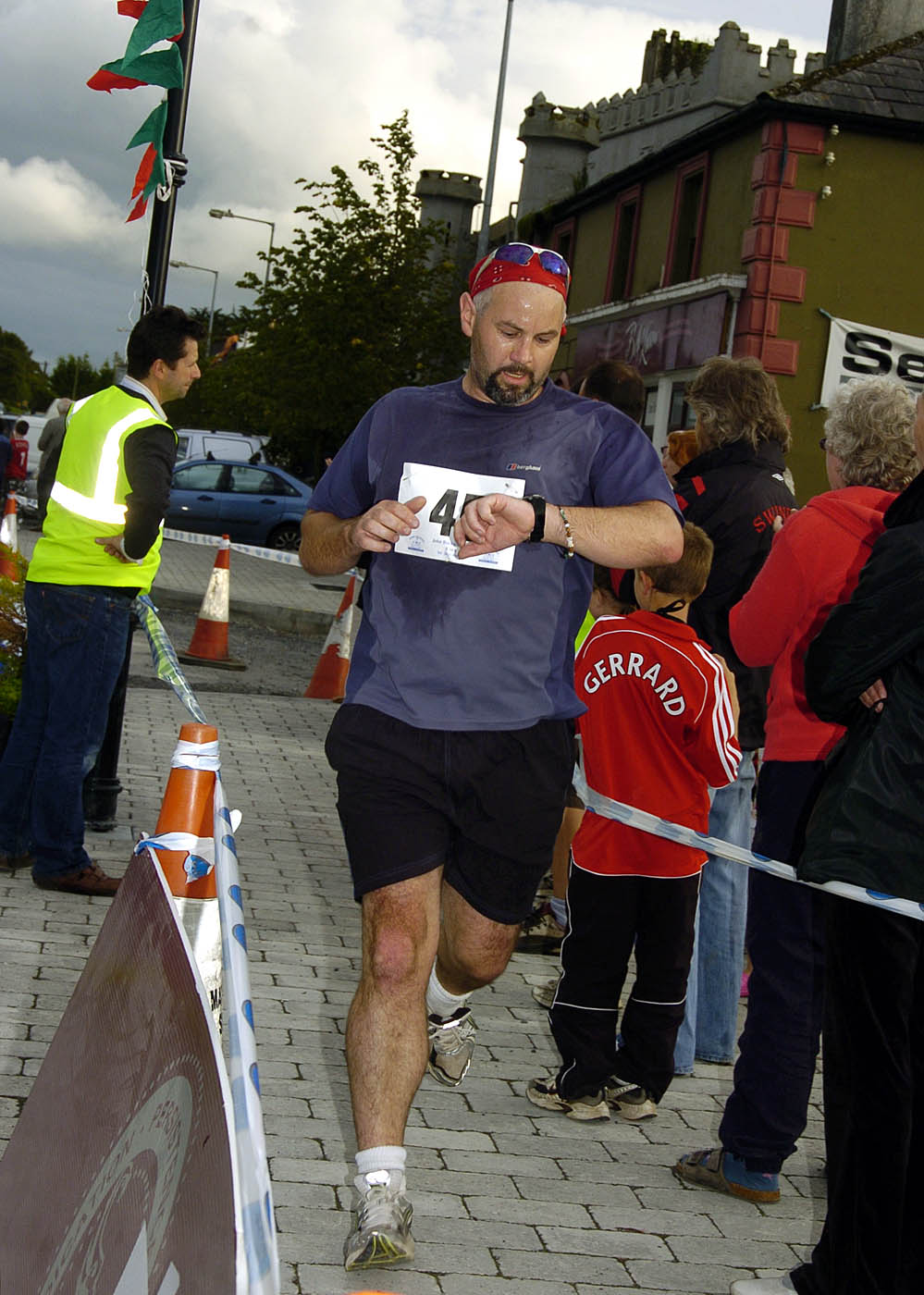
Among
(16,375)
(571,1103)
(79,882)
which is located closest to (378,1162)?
(571,1103)

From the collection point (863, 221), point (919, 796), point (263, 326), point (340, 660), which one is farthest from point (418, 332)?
point (919, 796)

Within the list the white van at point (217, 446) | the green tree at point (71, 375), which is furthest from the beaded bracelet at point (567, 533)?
the green tree at point (71, 375)

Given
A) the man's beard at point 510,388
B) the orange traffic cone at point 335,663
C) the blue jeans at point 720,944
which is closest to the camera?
the man's beard at point 510,388

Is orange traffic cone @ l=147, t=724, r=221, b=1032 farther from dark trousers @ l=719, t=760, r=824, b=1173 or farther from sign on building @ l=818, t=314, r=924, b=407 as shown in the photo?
sign on building @ l=818, t=314, r=924, b=407

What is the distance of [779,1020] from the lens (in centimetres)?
393

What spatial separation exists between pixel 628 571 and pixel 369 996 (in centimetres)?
190

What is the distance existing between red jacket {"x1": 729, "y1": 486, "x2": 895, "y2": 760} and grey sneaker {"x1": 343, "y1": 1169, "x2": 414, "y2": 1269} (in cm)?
153

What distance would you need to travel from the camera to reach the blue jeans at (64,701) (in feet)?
19.6

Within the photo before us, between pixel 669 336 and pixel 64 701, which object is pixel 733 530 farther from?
pixel 669 336

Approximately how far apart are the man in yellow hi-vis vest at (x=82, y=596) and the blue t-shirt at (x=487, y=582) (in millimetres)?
2242

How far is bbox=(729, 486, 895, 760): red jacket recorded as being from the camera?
396 centimetres

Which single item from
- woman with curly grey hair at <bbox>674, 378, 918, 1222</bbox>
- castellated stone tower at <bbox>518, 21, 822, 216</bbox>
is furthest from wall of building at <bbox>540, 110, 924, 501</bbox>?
woman with curly grey hair at <bbox>674, 378, 918, 1222</bbox>

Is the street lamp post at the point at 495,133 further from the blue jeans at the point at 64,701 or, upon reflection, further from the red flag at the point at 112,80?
the blue jeans at the point at 64,701

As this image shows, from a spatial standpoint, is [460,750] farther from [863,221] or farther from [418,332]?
[418,332]
